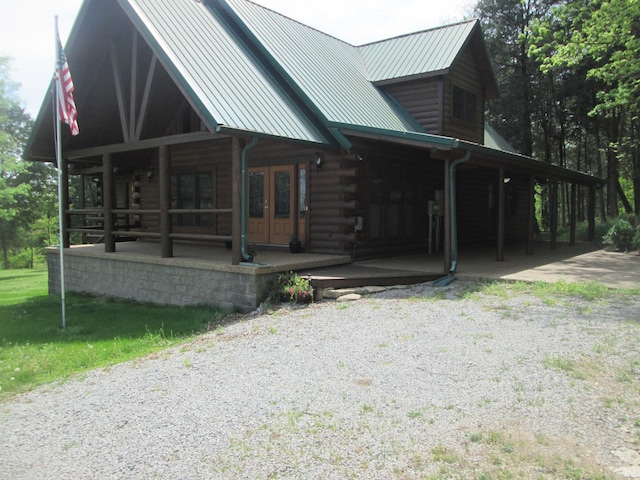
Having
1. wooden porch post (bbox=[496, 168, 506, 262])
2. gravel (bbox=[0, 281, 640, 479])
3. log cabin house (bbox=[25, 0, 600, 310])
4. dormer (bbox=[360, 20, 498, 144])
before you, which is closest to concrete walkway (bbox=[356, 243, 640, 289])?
wooden porch post (bbox=[496, 168, 506, 262])

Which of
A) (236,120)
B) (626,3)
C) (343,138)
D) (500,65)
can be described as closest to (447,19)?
(500,65)

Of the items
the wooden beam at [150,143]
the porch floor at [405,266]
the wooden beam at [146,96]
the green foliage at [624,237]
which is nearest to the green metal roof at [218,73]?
the wooden beam at [146,96]

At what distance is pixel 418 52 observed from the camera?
48.1 ft

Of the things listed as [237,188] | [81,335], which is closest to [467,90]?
[237,188]

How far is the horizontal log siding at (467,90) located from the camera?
45.3 ft

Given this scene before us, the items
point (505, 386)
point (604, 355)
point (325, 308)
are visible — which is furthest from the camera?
point (325, 308)

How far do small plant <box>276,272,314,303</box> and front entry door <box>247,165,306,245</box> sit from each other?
291cm

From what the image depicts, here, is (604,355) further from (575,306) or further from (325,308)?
(325,308)

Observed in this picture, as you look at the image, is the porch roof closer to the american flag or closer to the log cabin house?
the log cabin house

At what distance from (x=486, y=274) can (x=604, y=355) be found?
461 cm

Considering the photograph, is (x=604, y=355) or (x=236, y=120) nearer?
A: (x=604, y=355)

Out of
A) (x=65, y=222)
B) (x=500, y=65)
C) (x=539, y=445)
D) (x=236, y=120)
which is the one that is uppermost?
(x=500, y=65)

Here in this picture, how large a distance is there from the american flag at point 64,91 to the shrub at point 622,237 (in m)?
15.7

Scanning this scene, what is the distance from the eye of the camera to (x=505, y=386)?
439 centimetres
